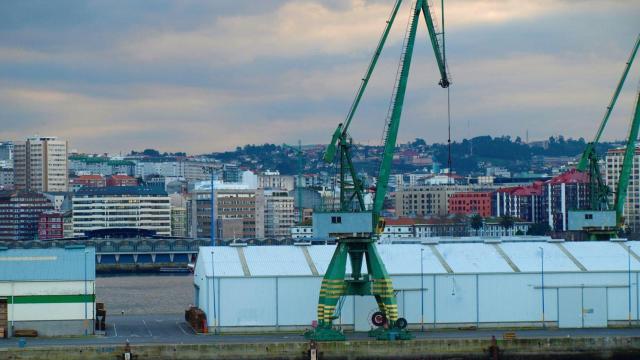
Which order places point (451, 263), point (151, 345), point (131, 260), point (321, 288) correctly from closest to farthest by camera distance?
point (151, 345), point (321, 288), point (451, 263), point (131, 260)

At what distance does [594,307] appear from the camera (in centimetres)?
6681

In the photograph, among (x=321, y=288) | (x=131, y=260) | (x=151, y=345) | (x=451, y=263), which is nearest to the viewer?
(x=151, y=345)

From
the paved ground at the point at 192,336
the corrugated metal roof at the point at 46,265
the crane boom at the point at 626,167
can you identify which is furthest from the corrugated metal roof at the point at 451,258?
the crane boom at the point at 626,167

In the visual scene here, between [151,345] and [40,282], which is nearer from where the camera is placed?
[151,345]

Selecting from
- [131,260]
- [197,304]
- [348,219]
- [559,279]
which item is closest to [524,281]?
[559,279]

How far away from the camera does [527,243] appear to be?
71062 millimetres

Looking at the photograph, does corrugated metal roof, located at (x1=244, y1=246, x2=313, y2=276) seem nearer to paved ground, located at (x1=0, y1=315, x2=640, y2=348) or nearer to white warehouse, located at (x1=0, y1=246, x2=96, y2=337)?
paved ground, located at (x1=0, y1=315, x2=640, y2=348)

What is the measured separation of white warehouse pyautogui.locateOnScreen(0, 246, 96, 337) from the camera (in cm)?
6294

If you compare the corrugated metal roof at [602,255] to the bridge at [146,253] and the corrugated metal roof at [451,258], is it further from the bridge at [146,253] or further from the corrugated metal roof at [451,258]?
the bridge at [146,253]

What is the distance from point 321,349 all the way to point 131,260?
137 m

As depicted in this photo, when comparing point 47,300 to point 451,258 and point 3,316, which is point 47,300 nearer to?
point 3,316

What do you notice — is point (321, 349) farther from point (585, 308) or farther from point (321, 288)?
point (585, 308)

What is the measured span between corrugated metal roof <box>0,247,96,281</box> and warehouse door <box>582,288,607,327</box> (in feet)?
64.3

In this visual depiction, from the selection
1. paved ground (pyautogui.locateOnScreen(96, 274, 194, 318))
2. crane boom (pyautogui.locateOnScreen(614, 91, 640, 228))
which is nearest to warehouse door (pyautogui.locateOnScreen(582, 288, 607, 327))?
crane boom (pyautogui.locateOnScreen(614, 91, 640, 228))
